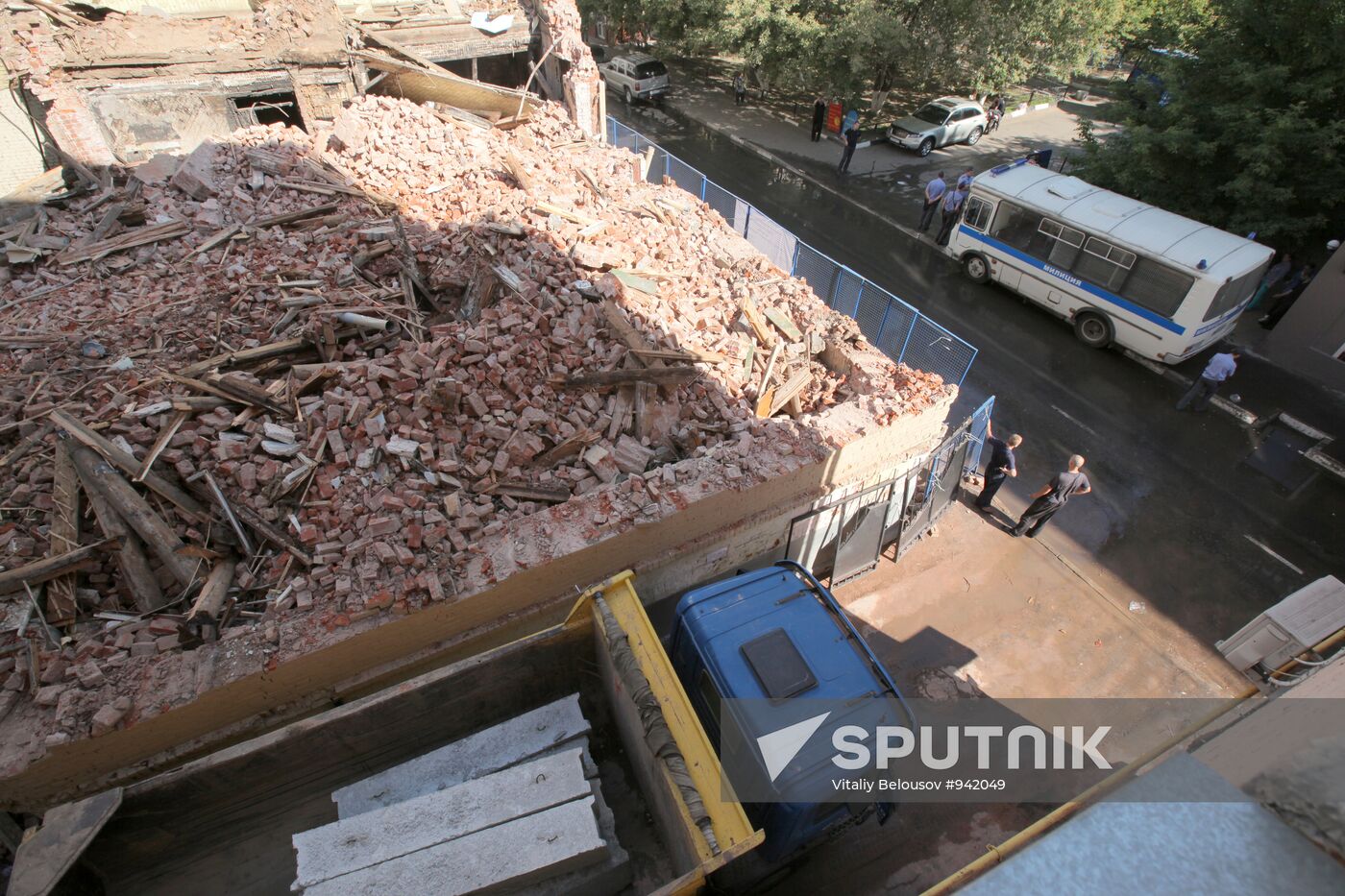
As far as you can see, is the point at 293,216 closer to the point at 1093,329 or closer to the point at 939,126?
the point at 1093,329

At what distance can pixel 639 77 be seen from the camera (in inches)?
994

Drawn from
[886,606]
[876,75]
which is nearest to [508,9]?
[876,75]

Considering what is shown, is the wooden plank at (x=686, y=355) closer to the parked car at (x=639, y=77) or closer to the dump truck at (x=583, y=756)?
the dump truck at (x=583, y=756)

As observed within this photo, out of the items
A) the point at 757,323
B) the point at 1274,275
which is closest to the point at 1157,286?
the point at 1274,275

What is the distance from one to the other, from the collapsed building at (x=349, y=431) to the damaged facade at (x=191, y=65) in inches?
70.9

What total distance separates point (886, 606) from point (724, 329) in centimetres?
446

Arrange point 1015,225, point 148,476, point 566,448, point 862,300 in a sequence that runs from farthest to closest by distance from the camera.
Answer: point 1015,225
point 862,300
point 566,448
point 148,476

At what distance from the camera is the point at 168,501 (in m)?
6.24

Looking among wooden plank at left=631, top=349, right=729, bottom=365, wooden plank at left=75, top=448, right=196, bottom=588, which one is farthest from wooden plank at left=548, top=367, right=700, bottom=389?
wooden plank at left=75, top=448, right=196, bottom=588

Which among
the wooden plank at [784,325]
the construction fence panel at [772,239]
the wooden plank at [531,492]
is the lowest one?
the construction fence panel at [772,239]

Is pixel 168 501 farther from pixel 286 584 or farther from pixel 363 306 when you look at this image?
pixel 363 306

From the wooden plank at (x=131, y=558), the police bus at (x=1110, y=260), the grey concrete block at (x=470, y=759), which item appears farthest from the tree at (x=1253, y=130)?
the wooden plank at (x=131, y=558)

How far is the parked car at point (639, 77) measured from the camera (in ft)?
82.9

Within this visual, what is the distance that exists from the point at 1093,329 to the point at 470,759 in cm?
1450
